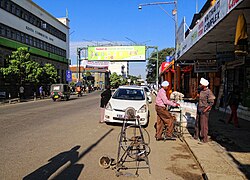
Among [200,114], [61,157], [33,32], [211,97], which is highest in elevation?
[33,32]

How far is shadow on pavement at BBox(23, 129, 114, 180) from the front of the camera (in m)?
4.96

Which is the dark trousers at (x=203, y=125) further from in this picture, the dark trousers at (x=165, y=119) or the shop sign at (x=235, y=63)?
the shop sign at (x=235, y=63)

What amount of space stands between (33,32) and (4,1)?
29.9ft

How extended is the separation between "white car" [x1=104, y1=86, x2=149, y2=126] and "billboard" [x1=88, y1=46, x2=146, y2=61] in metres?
34.8

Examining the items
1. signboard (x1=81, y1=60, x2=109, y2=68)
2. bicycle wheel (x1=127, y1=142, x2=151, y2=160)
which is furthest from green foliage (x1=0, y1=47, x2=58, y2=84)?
signboard (x1=81, y1=60, x2=109, y2=68)

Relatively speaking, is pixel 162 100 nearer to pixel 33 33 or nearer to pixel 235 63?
pixel 235 63

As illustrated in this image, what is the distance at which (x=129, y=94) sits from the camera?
39.7 feet

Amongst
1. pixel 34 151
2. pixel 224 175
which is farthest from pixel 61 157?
pixel 224 175

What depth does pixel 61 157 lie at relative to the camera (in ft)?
20.4

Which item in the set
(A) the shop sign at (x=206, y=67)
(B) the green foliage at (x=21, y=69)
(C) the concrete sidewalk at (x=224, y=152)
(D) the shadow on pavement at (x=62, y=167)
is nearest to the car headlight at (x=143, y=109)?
(C) the concrete sidewalk at (x=224, y=152)

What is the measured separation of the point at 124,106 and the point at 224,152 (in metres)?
4.68

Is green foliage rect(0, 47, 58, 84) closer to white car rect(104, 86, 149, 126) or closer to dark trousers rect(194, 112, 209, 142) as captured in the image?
white car rect(104, 86, 149, 126)

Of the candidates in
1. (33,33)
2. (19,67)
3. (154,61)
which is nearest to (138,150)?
(19,67)

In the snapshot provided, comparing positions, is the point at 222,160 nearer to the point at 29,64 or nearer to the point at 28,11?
the point at 29,64
